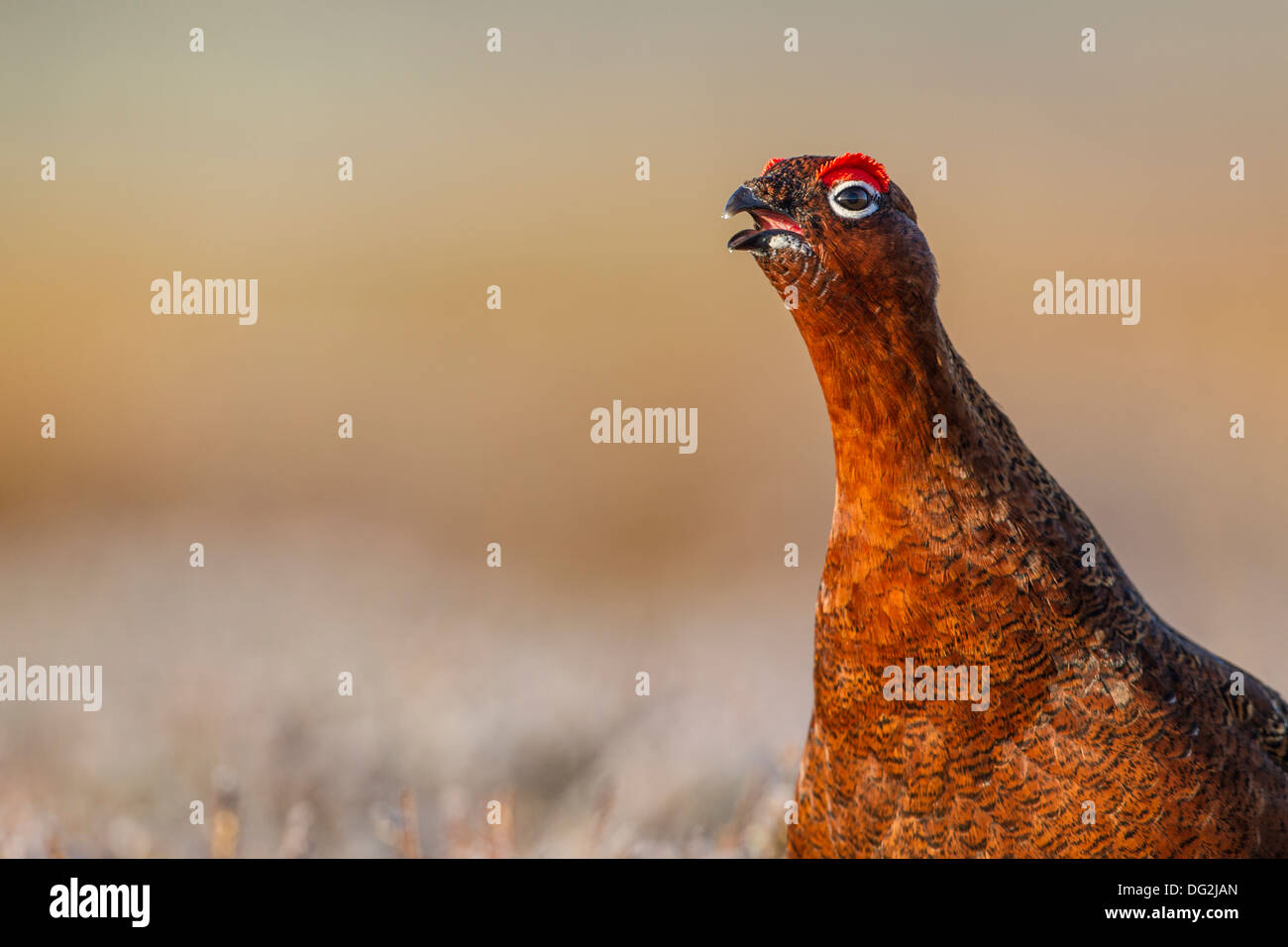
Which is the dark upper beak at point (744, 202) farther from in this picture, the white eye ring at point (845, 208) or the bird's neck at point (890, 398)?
the bird's neck at point (890, 398)

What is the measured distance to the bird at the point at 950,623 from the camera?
3.98 m

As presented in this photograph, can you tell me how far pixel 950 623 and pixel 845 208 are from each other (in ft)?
4.39

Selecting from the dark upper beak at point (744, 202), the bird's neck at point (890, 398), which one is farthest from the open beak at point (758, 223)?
the bird's neck at point (890, 398)

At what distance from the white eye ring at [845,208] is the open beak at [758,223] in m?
0.13

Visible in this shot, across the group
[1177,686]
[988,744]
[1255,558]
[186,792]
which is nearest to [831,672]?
[988,744]

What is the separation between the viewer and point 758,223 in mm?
4207

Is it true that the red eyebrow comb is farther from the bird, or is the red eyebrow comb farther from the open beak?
the open beak

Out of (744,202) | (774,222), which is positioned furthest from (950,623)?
(744,202)

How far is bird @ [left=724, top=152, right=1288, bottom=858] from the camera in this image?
3982 mm

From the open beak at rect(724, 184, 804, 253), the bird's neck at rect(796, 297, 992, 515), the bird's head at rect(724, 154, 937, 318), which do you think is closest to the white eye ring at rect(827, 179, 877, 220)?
the bird's head at rect(724, 154, 937, 318)

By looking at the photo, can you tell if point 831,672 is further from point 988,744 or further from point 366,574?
point 366,574

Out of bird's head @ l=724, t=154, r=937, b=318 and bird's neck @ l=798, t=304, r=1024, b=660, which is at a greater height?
bird's head @ l=724, t=154, r=937, b=318
